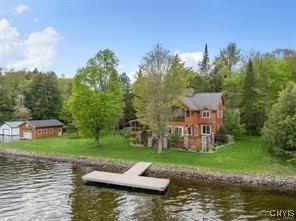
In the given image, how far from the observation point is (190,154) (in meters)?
35.9

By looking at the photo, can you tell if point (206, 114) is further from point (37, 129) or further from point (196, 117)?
point (37, 129)

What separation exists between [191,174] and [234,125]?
17526mm

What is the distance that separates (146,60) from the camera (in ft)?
125

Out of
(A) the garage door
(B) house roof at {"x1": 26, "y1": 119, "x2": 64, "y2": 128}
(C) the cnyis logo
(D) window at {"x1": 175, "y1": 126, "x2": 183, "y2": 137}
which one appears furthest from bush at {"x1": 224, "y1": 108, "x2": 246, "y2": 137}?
(A) the garage door

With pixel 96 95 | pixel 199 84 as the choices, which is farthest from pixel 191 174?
pixel 199 84

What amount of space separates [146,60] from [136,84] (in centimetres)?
284

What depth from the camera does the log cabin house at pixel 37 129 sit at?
5303 cm

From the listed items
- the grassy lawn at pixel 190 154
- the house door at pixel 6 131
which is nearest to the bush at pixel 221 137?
the grassy lawn at pixel 190 154

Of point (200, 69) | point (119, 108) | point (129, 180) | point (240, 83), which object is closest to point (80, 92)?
point (119, 108)

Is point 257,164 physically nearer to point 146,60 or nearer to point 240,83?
point 146,60

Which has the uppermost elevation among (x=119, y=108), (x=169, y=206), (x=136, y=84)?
(x=136, y=84)

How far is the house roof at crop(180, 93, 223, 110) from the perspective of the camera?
42906mm

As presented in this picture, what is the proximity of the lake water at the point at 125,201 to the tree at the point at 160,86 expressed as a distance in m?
10.3

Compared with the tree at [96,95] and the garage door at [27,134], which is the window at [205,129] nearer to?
the tree at [96,95]
